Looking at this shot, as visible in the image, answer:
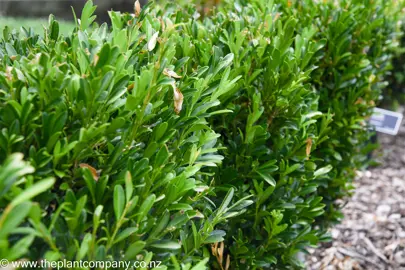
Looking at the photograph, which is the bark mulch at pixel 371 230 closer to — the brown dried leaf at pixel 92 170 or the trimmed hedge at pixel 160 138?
the trimmed hedge at pixel 160 138


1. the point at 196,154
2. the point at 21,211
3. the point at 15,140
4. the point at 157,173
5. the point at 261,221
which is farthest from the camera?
the point at 261,221

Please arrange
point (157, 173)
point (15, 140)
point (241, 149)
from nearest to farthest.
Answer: point (15, 140), point (157, 173), point (241, 149)

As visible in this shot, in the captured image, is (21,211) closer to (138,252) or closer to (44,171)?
(44,171)

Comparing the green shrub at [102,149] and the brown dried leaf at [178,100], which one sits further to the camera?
the brown dried leaf at [178,100]

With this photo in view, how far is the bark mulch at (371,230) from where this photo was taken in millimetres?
3857

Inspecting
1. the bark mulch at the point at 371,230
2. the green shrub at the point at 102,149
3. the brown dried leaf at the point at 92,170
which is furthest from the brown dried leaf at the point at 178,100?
the bark mulch at the point at 371,230

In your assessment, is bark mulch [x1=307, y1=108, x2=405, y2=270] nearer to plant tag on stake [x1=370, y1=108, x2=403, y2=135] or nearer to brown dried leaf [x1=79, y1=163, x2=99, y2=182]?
plant tag on stake [x1=370, y1=108, x2=403, y2=135]

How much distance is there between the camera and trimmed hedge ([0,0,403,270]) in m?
1.37

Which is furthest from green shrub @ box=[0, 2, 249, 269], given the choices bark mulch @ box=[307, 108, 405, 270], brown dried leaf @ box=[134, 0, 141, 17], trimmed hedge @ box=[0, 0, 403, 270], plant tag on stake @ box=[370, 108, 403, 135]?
plant tag on stake @ box=[370, 108, 403, 135]

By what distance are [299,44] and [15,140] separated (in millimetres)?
1588

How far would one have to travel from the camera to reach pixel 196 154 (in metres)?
1.78

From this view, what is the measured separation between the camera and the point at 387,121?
Result: 4164 mm

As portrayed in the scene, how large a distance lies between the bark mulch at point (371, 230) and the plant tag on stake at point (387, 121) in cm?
24

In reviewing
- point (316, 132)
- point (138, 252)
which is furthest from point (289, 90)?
point (138, 252)
